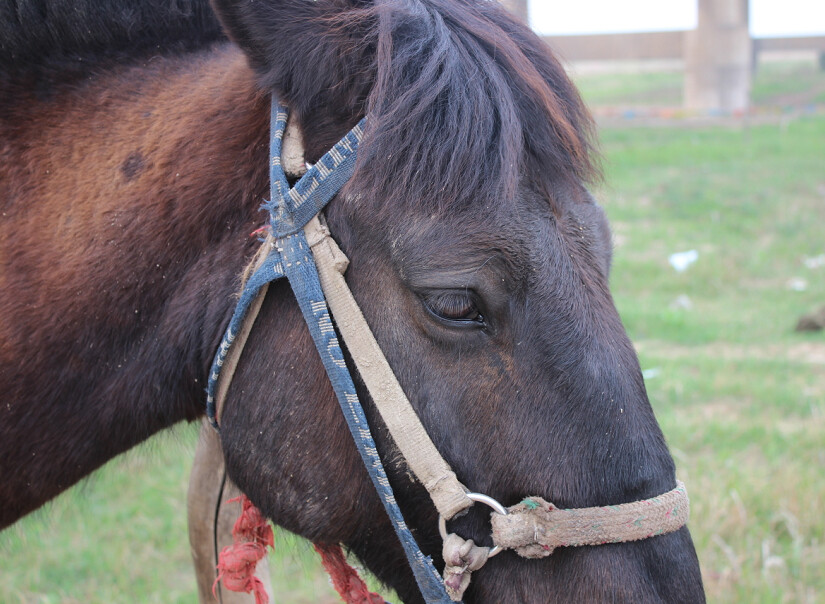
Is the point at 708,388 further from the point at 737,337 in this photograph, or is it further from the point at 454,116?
the point at 454,116

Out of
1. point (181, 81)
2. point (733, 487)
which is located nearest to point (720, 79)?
point (733, 487)

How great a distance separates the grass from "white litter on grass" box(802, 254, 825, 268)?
0.25ft

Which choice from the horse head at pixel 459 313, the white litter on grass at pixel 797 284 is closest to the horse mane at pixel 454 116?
the horse head at pixel 459 313

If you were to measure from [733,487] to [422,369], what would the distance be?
3196 millimetres

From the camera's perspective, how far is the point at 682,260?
29.0 feet

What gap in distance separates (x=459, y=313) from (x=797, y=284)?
7.98 m

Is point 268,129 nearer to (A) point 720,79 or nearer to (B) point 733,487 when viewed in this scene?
(B) point 733,487

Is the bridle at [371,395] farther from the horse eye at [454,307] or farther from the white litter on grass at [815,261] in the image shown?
the white litter on grass at [815,261]

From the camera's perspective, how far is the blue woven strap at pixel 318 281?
150cm

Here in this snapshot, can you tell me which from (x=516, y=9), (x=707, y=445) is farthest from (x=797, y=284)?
(x=516, y=9)

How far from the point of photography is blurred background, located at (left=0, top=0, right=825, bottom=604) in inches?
137

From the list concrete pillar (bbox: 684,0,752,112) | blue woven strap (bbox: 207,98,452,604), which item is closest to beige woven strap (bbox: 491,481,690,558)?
blue woven strap (bbox: 207,98,452,604)

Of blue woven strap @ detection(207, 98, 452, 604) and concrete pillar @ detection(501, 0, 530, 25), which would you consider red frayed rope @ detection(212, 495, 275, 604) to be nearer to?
blue woven strap @ detection(207, 98, 452, 604)

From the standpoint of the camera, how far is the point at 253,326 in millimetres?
1609
